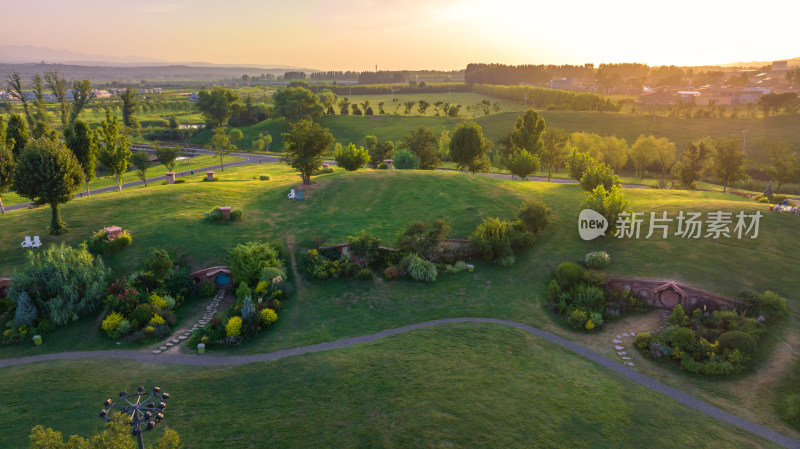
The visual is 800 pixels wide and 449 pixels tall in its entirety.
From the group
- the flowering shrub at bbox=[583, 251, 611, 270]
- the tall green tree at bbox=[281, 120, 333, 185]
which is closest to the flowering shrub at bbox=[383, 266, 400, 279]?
the flowering shrub at bbox=[583, 251, 611, 270]

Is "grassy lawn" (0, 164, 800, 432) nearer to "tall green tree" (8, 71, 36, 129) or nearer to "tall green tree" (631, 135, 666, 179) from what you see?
"tall green tree" (631, 135, 666, 179)

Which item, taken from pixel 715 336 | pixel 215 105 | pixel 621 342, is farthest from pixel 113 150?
pixel 215 105

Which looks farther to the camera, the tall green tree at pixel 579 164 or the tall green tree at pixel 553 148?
the tall green tree at pixel 553 148

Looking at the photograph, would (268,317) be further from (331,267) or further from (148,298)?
(148,298)

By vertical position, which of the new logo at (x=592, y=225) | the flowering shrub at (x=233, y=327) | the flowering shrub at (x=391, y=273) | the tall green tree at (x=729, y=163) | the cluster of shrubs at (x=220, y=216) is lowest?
the flowering shrub at (x=233, y=327)

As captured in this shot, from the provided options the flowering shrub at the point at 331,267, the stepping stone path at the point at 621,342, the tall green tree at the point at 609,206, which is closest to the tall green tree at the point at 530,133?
the tall green tree at the point at 609,206

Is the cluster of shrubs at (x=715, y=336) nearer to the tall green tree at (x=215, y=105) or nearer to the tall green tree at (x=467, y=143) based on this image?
the tall green tree at (x=467, y=143)

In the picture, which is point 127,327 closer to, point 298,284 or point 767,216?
point 298,284
